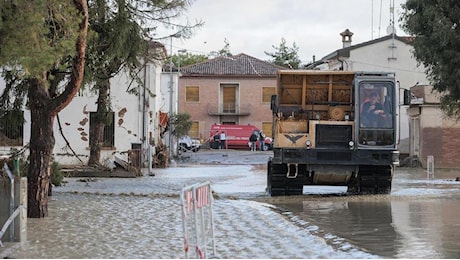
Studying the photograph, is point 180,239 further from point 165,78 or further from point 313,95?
point 165,78

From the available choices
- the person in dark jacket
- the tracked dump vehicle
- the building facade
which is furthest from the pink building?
the tracked dump vehicle

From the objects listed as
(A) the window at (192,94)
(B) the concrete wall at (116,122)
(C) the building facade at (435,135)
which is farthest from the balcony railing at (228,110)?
(B) the concrete wall at (116,122)

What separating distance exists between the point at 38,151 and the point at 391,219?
6806 mm

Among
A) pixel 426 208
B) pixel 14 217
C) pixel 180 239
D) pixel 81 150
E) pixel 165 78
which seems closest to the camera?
pixel 14 217

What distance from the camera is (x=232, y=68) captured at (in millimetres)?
76438

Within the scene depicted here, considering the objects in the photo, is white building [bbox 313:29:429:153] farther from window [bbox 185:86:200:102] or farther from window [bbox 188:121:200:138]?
window [bbox 188:121:200:138]

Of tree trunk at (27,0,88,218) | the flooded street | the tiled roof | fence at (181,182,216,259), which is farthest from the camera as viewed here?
the tiled roof

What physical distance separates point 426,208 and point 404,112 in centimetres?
3317

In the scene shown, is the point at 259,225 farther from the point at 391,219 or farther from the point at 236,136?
the point at 236,136

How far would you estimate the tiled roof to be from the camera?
246ft

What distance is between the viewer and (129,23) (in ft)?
57.3

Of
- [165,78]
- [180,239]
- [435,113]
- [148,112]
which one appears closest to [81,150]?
[148,112]

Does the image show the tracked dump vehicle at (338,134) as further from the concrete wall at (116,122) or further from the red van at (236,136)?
the red van at (236,136)

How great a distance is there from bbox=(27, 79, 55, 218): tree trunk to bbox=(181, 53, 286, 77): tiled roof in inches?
2319
